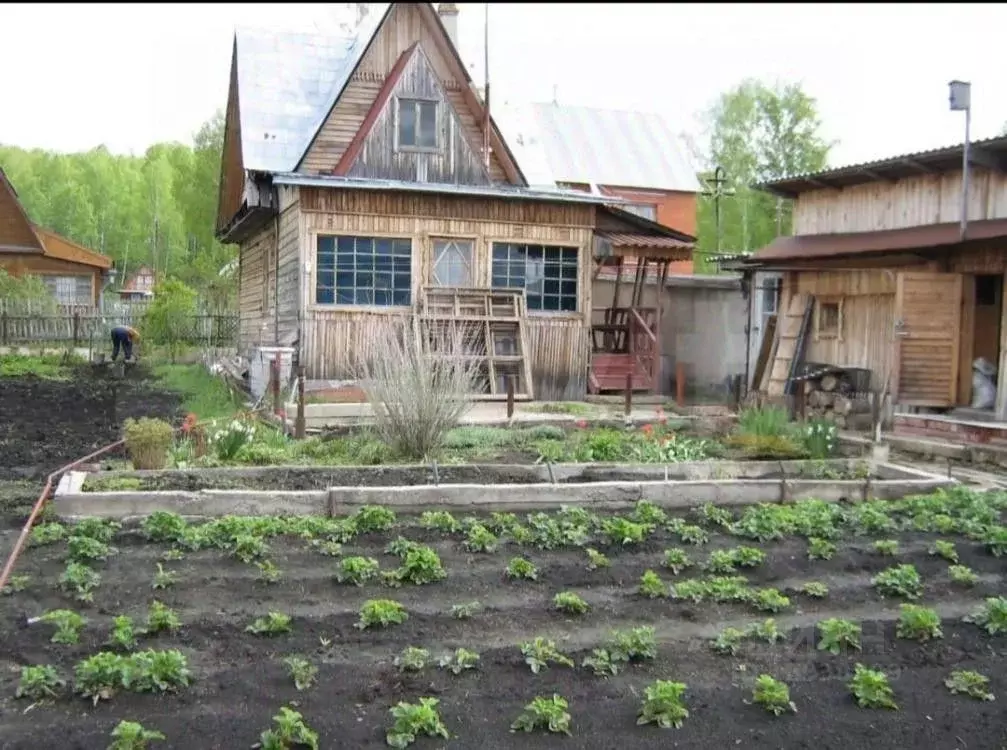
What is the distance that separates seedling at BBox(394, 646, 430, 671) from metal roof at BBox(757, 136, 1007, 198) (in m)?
11.6

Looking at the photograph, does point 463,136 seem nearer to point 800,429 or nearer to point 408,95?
point 408,95

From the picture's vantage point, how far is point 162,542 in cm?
652

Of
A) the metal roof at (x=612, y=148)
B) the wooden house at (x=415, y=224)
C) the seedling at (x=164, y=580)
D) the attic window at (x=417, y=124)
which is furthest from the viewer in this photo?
the metal roof at (x=612, y=148)

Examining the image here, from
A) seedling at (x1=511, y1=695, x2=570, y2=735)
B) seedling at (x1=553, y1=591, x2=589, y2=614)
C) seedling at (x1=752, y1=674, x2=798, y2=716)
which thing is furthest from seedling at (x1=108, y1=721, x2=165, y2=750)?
seedling at (x1=752, y1=674, x2=798, y2=716)

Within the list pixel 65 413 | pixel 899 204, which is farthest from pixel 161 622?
pixel 899 204

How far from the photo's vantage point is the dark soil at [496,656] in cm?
421

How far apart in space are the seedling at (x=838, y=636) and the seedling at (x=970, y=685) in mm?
508

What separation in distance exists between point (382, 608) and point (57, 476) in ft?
14.7

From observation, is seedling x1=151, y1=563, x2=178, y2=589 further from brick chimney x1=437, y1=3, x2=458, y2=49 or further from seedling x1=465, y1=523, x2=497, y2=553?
brick chimney x1=437, y1=3, x2=458, y2=49

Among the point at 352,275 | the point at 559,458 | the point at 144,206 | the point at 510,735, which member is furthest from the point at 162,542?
the point at 144,206

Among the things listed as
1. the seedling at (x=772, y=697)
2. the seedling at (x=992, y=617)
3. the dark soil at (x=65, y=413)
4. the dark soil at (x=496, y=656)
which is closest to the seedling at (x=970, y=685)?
the dark soil at (x=496, y=656)

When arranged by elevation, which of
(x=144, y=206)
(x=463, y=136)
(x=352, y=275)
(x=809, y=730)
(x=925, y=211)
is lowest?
(x=809, y=730)

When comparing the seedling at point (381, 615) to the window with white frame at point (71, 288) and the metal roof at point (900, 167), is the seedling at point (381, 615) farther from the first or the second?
the window with white frame at point (71, 288)

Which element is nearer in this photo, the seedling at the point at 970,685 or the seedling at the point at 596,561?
the seedling at the point at 970,685
